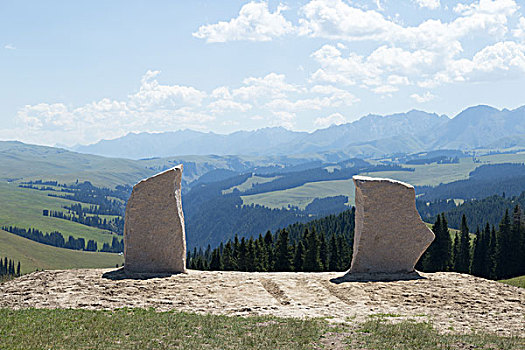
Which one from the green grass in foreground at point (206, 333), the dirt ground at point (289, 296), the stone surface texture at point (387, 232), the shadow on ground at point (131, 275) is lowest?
the shadow on ground at point (131, 275)

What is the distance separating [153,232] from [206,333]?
14.1 metres

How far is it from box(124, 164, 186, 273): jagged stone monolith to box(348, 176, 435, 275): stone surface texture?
12.8 meters

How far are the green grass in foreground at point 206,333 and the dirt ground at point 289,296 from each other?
1.98m

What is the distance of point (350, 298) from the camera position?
26359 millimetres

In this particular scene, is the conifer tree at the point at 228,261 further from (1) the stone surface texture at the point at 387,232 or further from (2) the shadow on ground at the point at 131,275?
(1) the stone surface texture at the point at 387,232

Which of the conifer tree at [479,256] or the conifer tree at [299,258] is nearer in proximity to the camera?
the conifer tree at [299,258]

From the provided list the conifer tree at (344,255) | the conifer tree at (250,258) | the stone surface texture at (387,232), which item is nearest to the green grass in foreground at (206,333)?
the stone surface texture at (387,232)

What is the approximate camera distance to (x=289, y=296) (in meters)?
→ 26.6

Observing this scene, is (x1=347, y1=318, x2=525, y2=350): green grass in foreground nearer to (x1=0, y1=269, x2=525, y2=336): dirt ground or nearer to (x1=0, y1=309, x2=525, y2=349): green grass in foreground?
(x1=0, y1=309, x2=525, y2=349): green grass in foreground

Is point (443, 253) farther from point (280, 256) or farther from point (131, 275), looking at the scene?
point (131, 275)

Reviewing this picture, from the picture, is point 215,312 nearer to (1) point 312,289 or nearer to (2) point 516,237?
(1) point 312,289

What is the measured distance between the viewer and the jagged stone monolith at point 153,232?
31.4m

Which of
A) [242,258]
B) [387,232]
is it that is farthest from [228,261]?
[387,232]

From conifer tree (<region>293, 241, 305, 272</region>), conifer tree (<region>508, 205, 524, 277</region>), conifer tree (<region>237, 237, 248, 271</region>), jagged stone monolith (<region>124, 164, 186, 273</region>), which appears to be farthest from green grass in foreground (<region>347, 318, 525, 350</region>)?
conifer tree (<region>508, 205, 524, 277</region>)
